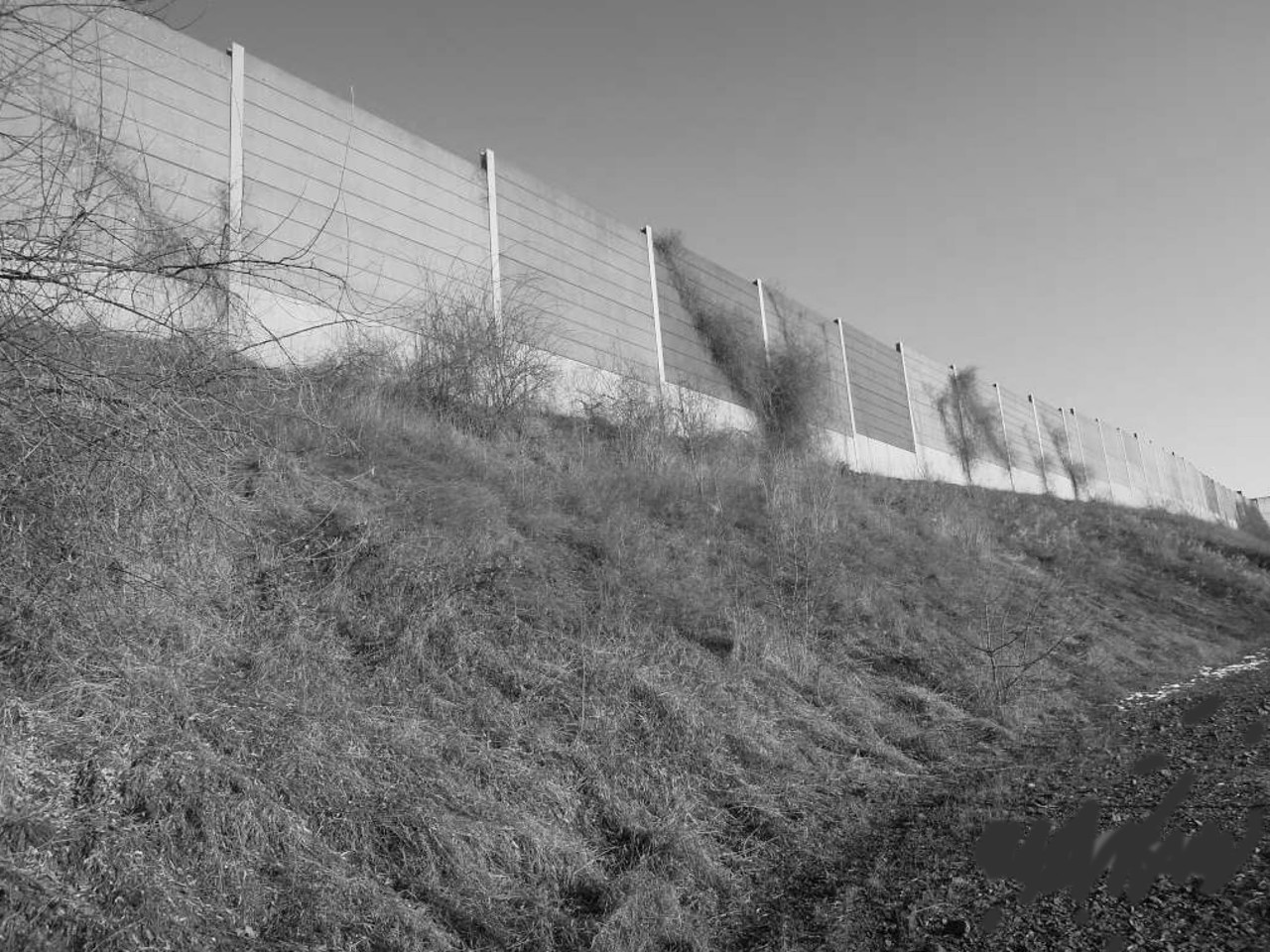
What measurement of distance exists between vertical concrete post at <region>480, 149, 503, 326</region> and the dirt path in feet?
27.4

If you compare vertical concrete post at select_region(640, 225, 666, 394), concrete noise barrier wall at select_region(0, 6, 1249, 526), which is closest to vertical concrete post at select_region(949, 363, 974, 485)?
concrete noise barrier wall at select_region(0, 6, 1249, 526)

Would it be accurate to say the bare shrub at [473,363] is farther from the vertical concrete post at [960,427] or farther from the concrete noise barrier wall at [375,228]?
the vertical concrete post at [960,427]

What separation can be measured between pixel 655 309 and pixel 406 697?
38.4 feet

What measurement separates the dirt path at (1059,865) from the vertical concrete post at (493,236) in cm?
836

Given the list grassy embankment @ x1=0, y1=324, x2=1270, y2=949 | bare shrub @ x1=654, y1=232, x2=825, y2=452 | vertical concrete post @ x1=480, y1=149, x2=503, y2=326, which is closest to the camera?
grassy embankment @ x1=0, y1=324, x2=1270, y2=949

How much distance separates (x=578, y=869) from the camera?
3.47 metres

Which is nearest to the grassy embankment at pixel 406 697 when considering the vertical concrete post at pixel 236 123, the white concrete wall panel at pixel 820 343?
the vertical concrete post at pixel 236 123

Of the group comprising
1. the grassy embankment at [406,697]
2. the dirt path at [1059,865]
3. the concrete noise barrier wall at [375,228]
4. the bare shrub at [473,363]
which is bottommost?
the dirt path at [1059,865]

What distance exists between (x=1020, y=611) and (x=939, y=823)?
→ 22.7 feet

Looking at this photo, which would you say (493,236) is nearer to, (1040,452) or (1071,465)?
(1040,452)

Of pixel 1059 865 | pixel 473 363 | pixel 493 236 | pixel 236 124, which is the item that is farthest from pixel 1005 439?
pixel 1059 865

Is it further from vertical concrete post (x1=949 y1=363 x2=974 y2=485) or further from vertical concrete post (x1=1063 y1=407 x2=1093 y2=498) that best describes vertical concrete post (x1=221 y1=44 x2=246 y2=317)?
vertical concrete post (x1=1063 y1=407 x2=1093 y2=498)

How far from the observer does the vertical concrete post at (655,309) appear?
14.7m

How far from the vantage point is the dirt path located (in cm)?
285
